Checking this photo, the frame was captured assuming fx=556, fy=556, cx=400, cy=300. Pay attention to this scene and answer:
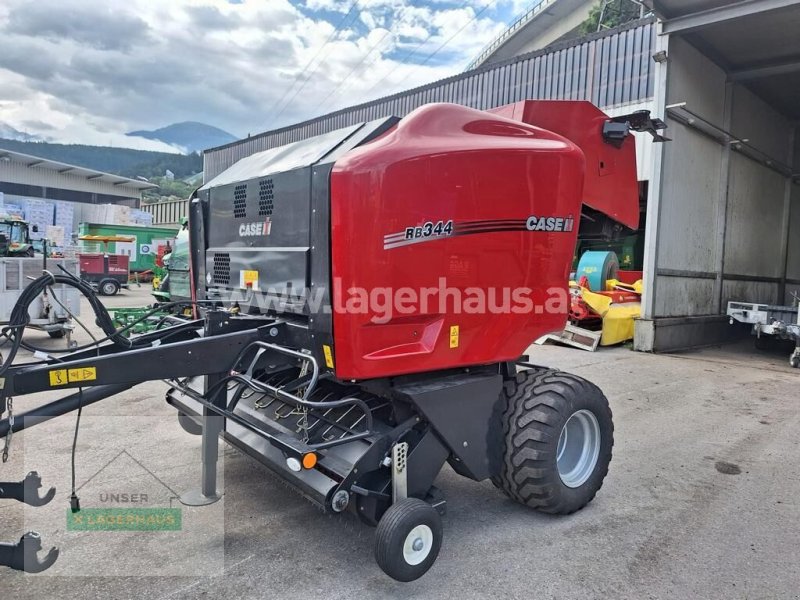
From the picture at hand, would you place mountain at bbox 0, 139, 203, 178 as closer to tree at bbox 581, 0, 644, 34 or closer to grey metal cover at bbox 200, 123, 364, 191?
tree at bbox 581, 0, 644, 34

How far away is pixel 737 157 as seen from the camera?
42.1 feet

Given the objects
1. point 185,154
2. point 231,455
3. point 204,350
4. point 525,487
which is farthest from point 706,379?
point 185,154

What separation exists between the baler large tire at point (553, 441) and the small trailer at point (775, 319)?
27.7 feet

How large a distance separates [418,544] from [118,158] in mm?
140184

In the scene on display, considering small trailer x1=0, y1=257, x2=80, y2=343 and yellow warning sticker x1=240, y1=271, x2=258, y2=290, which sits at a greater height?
yellow warning sticker x1=240, y1=271, x2=258, y2=290

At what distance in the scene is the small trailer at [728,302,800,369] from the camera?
9938 mm

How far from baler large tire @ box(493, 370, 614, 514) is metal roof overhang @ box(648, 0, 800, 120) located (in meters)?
8.95

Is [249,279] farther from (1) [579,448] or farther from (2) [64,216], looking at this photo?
(2) [64,216]

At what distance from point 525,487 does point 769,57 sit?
42.1 ft

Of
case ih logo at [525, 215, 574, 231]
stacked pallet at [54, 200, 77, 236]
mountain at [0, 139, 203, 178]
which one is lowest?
case ih logo at [525, 215, 574, 231]

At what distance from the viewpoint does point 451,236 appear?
117 inches

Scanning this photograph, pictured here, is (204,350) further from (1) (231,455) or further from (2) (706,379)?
(2) (706,379)

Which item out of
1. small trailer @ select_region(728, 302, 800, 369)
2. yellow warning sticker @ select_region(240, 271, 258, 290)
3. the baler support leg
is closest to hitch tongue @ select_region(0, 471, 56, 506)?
the baler support leg

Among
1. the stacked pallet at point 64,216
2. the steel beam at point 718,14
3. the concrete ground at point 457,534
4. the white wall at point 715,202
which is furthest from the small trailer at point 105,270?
the stacked pallet at point 64,216
